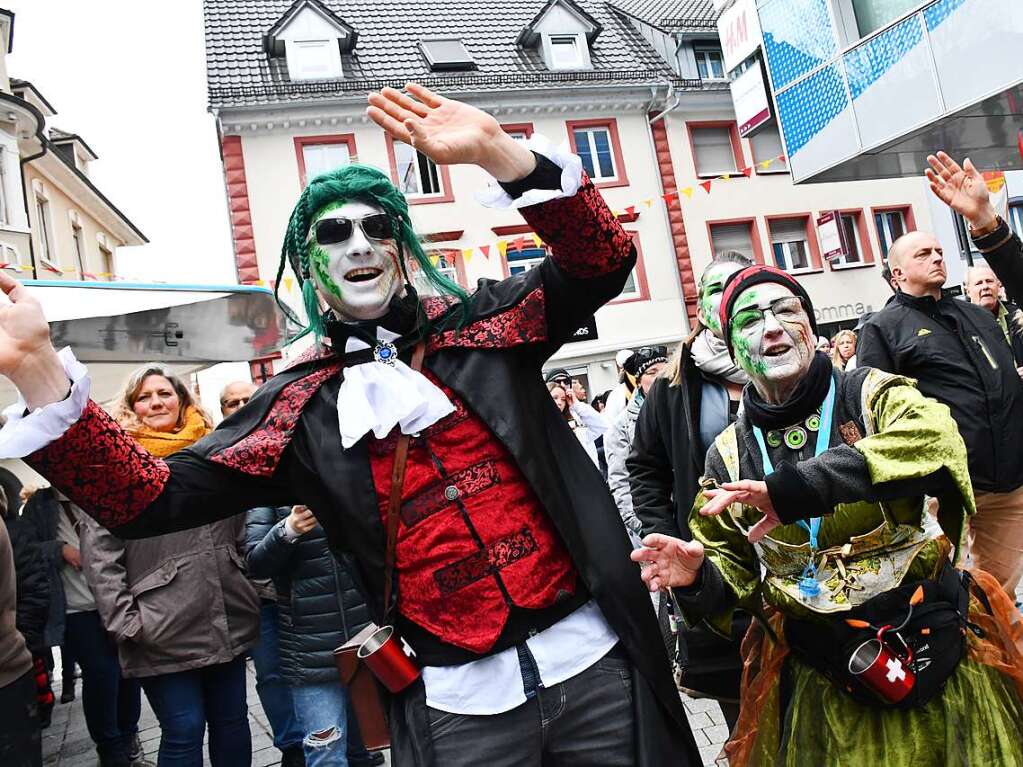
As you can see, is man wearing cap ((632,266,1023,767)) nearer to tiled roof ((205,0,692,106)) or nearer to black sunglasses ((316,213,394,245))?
black sunglasses ((316,213,394,245))

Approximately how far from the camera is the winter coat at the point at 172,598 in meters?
3.58

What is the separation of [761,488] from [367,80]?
61.9 feet

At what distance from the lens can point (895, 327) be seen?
4.20 metres

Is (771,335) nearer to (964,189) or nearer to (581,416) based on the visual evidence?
(964,189)

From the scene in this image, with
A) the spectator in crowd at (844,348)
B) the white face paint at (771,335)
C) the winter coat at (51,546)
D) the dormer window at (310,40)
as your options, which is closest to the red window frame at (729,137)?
the dormer window at (310,40)

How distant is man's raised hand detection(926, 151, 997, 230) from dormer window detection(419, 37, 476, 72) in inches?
706

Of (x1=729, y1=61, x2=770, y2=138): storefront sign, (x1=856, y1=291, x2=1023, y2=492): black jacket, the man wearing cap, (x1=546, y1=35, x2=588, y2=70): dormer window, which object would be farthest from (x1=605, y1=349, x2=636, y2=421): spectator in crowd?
(x1=546, y1=35, x2=588, y2=70): dormer window

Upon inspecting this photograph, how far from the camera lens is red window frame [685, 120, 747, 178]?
67.9 ft

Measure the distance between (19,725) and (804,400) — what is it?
2.76 m

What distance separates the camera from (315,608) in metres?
3.74

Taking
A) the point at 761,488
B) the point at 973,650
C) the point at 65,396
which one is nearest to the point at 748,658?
the point at 973,650

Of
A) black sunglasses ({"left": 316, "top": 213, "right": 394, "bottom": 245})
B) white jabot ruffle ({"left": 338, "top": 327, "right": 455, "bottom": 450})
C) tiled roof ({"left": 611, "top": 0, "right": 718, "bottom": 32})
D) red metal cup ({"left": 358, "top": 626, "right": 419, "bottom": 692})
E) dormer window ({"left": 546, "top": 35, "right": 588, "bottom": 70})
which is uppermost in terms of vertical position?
tiled roof ({"left": 611, "top": 0, "right": 718, "bottom": 32})

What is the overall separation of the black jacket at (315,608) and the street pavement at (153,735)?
1.41 meters

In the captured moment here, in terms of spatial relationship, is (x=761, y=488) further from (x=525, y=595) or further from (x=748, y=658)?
(x=748, y=658)
